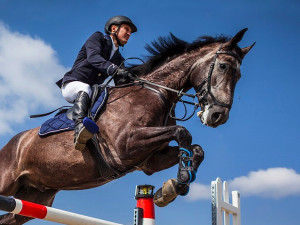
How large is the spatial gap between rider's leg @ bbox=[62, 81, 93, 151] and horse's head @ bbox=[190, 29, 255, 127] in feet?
4.43

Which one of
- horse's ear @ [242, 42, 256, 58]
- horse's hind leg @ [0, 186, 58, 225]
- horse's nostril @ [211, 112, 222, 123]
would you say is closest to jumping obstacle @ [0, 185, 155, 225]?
horse's nostril @ [211, 112, 222, 123]

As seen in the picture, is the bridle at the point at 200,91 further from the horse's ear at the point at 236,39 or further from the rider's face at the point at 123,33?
the rider's face at the point at 123,33

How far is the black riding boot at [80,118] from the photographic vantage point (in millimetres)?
5266

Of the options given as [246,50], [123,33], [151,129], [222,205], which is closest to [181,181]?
[151,129]

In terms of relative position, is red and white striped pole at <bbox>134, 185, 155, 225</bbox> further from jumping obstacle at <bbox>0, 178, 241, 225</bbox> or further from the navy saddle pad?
the navy saddle pad

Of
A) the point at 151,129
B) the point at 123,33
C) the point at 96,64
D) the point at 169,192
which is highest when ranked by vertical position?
the point at 123,33

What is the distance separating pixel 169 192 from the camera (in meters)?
4.92

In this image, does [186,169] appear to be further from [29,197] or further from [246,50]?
[29,197]

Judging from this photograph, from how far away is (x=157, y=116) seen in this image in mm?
5535

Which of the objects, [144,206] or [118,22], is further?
[118,22]

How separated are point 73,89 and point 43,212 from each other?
2267mm

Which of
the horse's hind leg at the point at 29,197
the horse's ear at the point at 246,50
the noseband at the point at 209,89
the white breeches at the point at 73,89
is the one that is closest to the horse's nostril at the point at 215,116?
the noseband at the point at 209,89

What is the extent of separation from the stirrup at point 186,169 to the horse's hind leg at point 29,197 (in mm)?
2418

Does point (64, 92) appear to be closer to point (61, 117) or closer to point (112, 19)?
point (61, 117)
